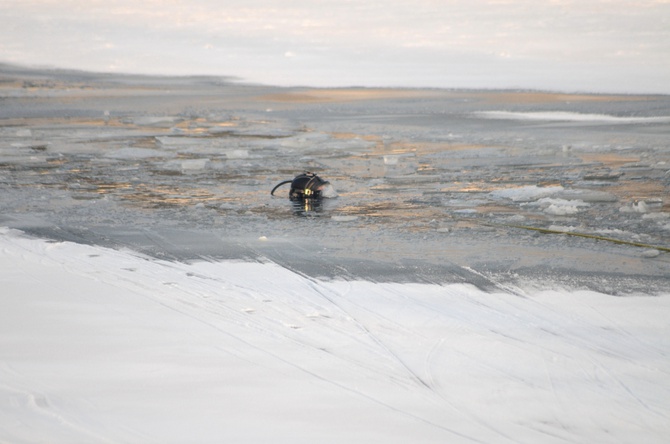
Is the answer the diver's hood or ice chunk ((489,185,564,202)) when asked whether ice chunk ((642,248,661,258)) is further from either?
the diver's hood

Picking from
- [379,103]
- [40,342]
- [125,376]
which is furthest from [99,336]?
[379,103]

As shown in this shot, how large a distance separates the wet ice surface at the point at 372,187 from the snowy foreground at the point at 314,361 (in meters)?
0.60

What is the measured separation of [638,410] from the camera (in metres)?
3.22

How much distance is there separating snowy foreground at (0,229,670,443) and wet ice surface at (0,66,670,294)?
60 centimetres

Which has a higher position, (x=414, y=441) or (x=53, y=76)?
(x=53, y=76)

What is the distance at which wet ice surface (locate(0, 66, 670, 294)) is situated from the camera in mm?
5535

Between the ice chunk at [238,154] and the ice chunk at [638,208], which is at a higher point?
the ice chunk at [238,154]

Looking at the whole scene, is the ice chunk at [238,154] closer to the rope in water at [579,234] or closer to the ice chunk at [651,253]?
the rope in water at [579,234]

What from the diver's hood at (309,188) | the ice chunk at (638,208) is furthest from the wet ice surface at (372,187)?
the diver's hood at (309,188)

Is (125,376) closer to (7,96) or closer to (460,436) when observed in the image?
(460,436)

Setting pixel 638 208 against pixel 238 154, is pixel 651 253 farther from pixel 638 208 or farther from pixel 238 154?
pixel 238 154

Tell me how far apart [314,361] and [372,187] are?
4.80 meters

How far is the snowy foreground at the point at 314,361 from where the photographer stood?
3045 mm

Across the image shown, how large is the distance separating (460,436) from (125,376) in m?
1.43
